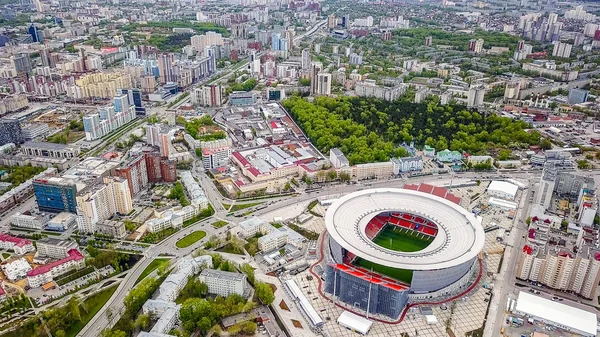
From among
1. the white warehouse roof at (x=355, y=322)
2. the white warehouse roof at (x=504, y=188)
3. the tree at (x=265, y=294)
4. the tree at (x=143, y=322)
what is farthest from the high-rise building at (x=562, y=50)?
the tree at (x=143, y=322)

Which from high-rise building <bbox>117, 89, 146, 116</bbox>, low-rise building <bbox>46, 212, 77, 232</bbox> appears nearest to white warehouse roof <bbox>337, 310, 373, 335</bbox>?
low-rise building <bbox>46, 212, 77, 232</bbox>

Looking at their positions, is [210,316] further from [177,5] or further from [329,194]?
[177,5]

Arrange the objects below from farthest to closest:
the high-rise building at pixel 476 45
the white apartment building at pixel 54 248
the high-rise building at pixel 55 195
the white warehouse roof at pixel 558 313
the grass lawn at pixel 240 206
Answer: the high-rise building at pixel 476 45 → the grass lawn at pixel 240 206 → the high-rise building at pixel 55 195 → the white apartment building at pixel 54 248 → the white warehouse roof at pixel 558 313

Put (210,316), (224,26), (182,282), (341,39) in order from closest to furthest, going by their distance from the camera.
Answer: (210,316) < (182,282) < (341,39) < (224,26)

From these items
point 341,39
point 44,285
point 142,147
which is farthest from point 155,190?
point 341,39

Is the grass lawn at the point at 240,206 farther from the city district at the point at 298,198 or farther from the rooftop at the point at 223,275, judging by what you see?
the rooftop at the point at 223,275

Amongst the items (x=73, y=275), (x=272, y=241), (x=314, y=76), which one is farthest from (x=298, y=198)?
(x=314, y=76)
